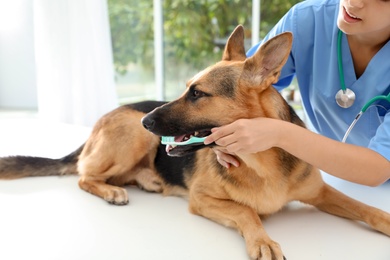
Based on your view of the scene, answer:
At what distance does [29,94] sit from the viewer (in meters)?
3.71

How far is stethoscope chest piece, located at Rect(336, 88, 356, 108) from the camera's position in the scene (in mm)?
1415

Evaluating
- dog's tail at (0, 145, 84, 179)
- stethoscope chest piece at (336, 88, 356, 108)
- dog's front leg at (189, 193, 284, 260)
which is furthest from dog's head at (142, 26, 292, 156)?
dog's tail at (0, 145, 84, 179)

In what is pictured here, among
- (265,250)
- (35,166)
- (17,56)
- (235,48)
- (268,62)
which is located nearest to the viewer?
(265,250)

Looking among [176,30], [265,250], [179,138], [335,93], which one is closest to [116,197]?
[179,138]

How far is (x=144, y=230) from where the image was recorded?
3.91 ft

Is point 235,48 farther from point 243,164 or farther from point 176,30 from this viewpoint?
point 176,30

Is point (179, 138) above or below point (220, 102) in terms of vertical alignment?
below

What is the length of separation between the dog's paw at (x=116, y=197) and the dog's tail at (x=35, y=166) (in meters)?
0.35

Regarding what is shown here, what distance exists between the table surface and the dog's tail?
53 mm

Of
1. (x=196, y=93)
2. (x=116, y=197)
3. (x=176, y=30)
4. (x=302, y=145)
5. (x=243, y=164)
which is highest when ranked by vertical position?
(x=176, y=30)

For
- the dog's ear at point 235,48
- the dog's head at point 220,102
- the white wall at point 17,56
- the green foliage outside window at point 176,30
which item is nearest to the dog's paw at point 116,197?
the dog's head at point 220,102

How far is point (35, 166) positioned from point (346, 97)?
1238 millimetres

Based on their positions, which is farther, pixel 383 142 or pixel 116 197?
pixel 116 197

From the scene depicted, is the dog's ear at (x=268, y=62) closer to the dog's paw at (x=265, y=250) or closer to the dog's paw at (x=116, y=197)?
the dog's paw at (x=265, y=250)
